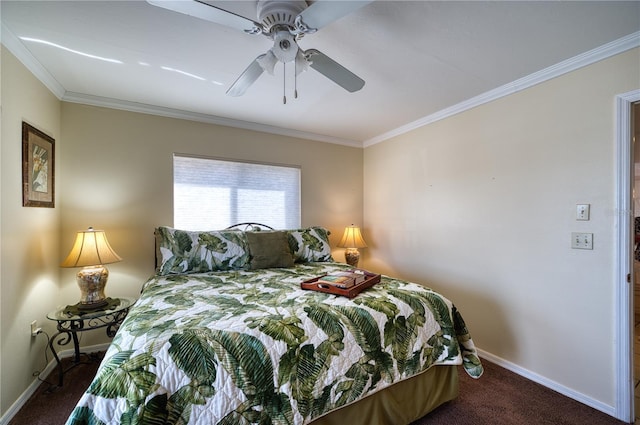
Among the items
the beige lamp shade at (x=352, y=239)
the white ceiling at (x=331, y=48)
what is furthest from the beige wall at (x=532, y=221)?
the beige lamp shade at (x=352, y=239)

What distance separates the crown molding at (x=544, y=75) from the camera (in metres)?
1.74

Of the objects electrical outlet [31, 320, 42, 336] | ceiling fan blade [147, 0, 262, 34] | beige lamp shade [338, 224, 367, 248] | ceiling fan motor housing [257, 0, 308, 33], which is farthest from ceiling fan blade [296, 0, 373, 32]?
electrical outlet [31, 320, 42, 336]

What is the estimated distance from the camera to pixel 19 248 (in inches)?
72.4

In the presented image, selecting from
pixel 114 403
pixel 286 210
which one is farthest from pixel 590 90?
pixel 114 403

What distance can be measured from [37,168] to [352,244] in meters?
3.04

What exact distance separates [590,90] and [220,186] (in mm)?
3305

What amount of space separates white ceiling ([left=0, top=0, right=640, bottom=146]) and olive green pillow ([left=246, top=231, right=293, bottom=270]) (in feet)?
4.30

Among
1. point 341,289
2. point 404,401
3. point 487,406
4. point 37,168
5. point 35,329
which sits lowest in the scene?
point 487,406

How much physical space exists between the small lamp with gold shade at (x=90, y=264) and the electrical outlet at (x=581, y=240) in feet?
11.7

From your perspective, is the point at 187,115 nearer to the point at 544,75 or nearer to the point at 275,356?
the point at 275,356

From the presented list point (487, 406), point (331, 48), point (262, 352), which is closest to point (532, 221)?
point (487, 406)

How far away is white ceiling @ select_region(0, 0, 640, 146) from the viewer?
4.95ft

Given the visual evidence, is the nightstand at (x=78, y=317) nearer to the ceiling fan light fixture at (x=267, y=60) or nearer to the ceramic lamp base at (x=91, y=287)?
the ceramic lamp base at (x=91, y=287)

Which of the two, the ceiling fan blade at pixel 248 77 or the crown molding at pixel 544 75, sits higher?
the crown molding at pixel 544 75
